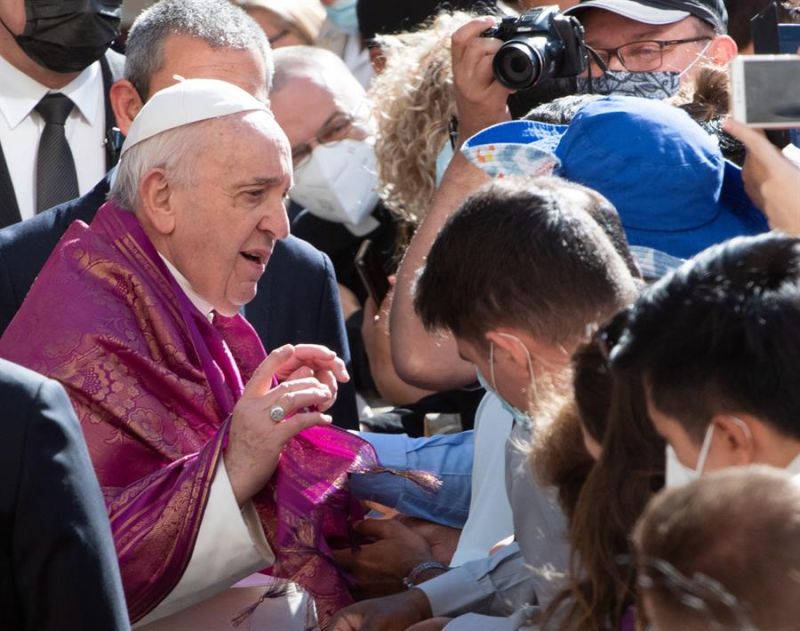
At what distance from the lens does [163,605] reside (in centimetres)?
325

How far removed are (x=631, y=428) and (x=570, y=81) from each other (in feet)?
6.24

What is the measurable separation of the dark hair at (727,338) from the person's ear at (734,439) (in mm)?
15

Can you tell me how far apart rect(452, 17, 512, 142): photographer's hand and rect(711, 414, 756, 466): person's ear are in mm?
1942

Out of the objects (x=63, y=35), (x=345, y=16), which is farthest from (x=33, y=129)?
Result: (x=345, y=16)

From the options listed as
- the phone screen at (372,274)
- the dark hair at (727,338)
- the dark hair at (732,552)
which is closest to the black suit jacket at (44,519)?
the dark hair at (727,338)

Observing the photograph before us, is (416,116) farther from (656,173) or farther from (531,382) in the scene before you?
(531,382)

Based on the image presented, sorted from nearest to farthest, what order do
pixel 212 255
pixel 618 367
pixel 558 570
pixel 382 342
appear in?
pixel 618 367 < pixel 558 570 < pixel 212 255 < pixel 382 342

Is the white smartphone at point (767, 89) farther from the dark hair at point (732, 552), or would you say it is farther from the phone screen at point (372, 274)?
the phone screen at point (372, 274)

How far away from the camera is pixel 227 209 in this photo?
3.49 metres

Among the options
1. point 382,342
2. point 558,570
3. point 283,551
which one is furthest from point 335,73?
point 558,570

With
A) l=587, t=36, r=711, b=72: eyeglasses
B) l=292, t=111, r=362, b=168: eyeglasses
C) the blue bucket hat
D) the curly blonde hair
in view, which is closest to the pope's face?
the blue bucket hat

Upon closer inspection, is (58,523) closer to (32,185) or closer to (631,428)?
(631,428)

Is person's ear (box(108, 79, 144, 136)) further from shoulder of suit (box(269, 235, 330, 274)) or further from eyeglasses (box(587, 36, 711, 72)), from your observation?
eyeglasses (box(587, 36, 711, 72))

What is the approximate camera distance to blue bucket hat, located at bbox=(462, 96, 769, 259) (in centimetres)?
300
